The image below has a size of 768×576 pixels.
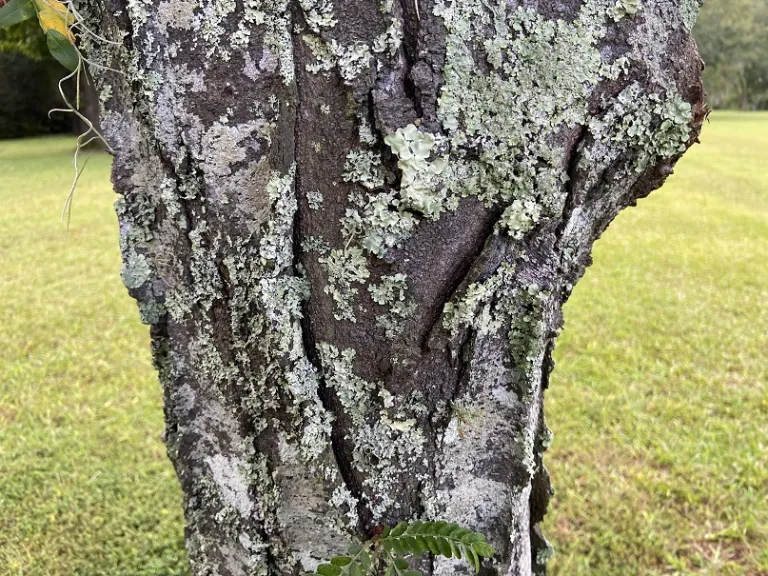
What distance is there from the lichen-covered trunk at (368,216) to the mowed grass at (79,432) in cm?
162

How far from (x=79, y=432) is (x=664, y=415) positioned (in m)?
3.13

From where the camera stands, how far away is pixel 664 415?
3338 mm

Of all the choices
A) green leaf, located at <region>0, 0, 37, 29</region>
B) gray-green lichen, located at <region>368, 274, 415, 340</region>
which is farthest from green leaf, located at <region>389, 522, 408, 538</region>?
green leaf, located at <region>0, 0, 37, 29</region>

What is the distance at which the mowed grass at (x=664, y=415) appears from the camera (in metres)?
2.45

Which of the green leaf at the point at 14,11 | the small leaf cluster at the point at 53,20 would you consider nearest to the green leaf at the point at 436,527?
the small leaf cluster at the point at 53,20

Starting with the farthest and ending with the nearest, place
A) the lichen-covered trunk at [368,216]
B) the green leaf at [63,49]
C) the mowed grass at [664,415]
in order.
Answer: the mowed grass at [664,415]
the green leaf at [63,49]
the lichen-covered trunk at [368,216]

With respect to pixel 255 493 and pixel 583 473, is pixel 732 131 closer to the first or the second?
pixel 583 473

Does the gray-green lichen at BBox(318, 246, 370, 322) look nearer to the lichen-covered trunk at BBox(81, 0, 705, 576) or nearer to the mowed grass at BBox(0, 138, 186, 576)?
the lichen-covered trunk at BBox(81, 0, 705, 576)

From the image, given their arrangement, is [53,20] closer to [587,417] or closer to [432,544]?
[432,544]

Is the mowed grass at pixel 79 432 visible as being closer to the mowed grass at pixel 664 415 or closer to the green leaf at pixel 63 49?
the mowed grass at pixel 664 415

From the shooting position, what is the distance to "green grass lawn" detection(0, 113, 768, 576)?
8.05 feet

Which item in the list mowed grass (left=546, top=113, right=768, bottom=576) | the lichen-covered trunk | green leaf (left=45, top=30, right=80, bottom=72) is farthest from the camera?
mowed grass (left=546, top=113, right=768, bottom=576)

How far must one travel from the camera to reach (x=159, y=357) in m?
1.19

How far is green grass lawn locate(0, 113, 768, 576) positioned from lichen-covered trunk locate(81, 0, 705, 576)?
1.57m
